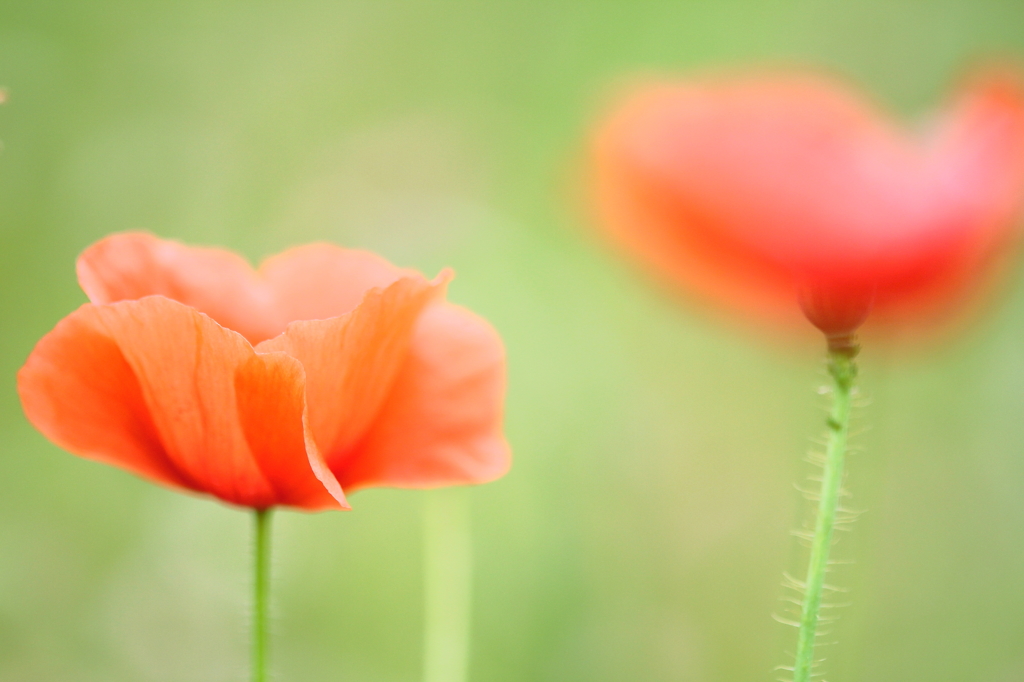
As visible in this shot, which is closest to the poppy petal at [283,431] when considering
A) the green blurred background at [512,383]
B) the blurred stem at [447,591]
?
the blurred stem at [447,591]

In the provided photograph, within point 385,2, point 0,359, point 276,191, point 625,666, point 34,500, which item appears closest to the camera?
point 625,666

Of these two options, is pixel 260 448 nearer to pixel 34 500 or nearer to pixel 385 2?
pixel 34 500

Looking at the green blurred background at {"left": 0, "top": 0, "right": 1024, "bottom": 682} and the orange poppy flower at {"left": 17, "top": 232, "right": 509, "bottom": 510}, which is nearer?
the orange poppy flower at {"left": 17, "top": 232, "right": 509, "bottom": 510}

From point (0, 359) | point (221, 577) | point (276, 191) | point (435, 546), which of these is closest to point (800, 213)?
point (435, 546)

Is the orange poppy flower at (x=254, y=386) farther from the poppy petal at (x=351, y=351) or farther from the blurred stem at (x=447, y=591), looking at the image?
the blurred stem at (x=447, y=591)

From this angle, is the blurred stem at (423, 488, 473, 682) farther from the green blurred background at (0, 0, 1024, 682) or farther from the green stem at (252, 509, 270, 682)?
the green blurred background at (0, 0, 1024, 682)

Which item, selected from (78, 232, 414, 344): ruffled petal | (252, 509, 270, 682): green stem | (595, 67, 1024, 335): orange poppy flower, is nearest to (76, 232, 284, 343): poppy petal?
(78, 232, 414, 344): ruffled petal
